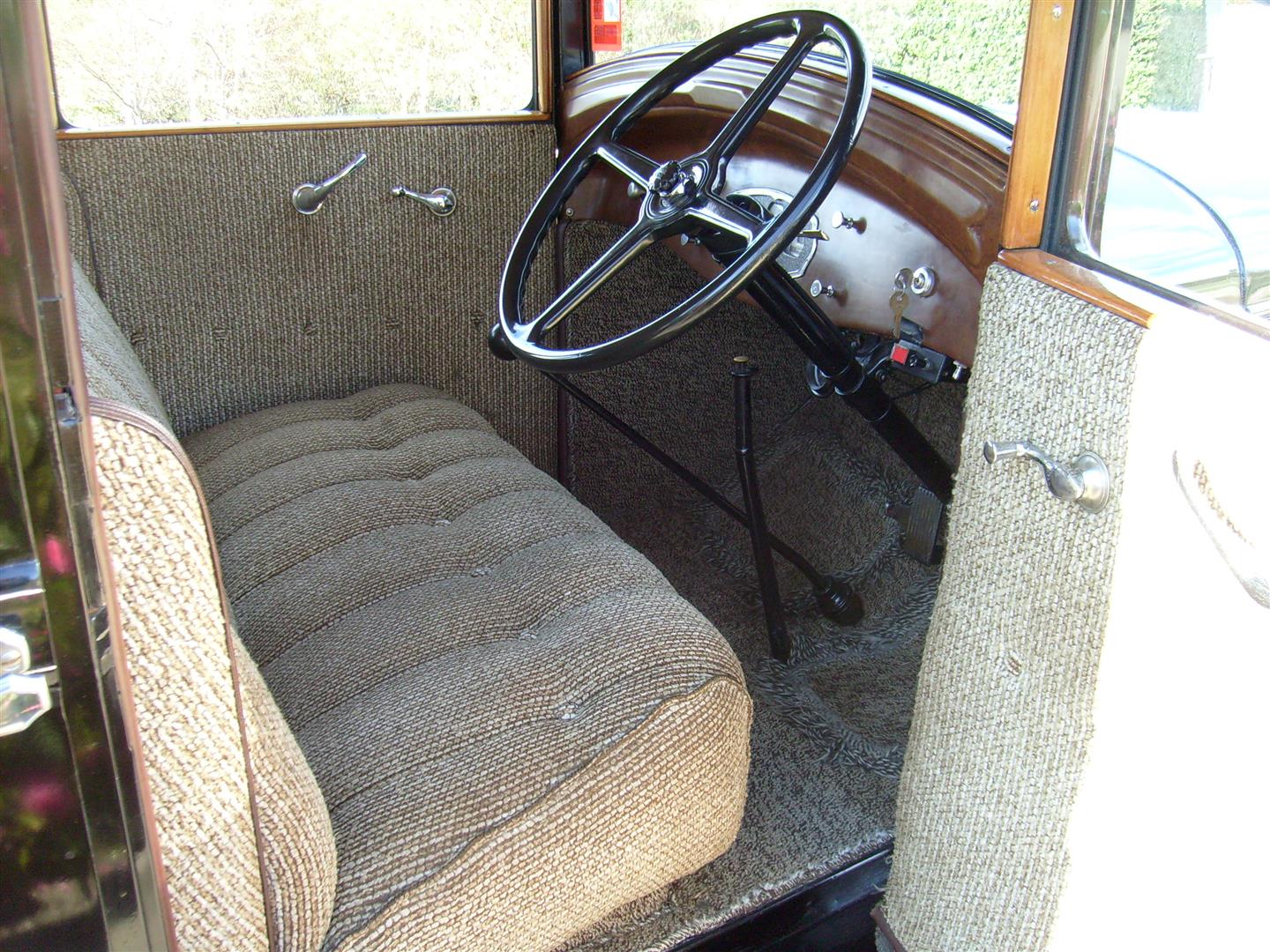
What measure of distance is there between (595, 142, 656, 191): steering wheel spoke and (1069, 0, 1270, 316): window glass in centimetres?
64

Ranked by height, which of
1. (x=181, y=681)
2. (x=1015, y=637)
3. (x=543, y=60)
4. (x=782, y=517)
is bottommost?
(x=782, y=517)

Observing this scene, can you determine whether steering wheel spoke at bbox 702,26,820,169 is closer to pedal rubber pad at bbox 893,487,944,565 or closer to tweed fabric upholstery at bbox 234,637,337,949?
pedal rubber pad at bbox 893,487,944,565

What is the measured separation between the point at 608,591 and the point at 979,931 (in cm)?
51

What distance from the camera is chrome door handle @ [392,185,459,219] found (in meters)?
1.93

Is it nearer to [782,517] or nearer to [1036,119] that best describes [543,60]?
[782,517]

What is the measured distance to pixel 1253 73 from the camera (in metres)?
0.81

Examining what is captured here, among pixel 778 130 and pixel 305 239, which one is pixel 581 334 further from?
pixel 778 130

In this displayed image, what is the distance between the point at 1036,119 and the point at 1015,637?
43 centimetres

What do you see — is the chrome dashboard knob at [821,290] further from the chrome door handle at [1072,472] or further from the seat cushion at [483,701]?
the chrome door handle at [1072,472]

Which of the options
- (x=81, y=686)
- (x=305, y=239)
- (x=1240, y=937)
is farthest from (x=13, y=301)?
(x=305, y=239)

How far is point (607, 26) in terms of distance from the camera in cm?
194

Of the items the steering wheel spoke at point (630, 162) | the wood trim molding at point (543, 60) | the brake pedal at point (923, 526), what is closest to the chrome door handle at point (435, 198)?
the wood trim molding at point (543, 60)

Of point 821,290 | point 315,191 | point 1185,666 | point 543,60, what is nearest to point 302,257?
point 315,191

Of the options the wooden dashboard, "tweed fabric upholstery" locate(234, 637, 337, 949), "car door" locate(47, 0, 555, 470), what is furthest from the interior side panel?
"tweed fabric upholstery" locate(234, 637, 337, 949)
